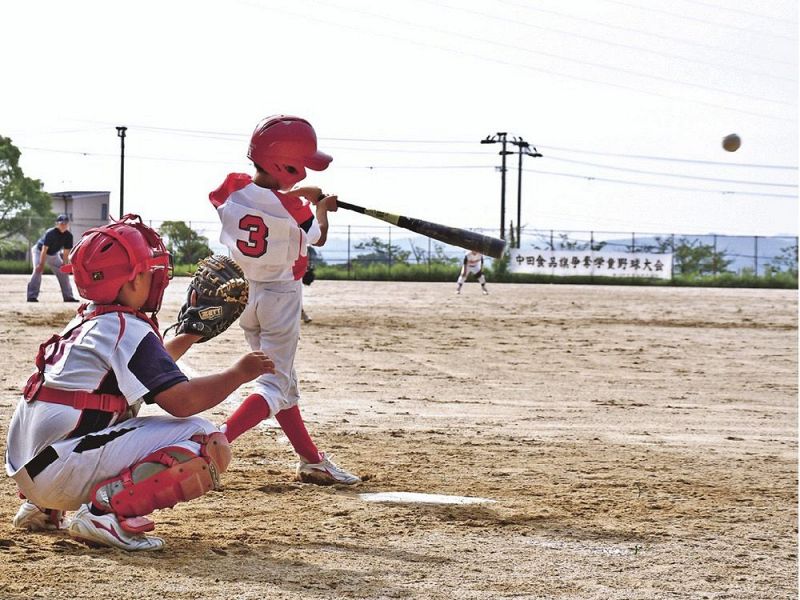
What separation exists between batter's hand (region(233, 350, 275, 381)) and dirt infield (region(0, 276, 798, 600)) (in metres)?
0.68

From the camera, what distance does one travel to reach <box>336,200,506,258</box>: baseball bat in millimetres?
6184

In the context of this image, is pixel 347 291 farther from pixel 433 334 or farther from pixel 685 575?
pixel 685 575

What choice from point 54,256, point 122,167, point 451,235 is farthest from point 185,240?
point 451,235

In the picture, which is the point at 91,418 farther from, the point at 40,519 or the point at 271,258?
the point at 271,258

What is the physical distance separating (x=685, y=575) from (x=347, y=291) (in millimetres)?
25482

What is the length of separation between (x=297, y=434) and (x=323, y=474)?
0.26m

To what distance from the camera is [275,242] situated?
5207 millimetres

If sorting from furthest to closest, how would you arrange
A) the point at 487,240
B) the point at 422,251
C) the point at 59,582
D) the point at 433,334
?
the point at 422,251
the point at 433,334
the point at 487,240
the point at 59,582

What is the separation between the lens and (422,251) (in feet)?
161

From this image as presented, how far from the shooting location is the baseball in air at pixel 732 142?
14172mm

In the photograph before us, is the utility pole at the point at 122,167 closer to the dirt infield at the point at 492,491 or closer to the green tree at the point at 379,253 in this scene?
the green tree at the point at 379,253

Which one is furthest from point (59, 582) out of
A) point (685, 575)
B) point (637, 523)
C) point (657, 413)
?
point (657, 413)

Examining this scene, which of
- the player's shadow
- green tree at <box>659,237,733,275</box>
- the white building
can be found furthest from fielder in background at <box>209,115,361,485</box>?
the white building

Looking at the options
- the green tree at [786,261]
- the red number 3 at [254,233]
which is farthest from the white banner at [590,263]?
the red number 3 at [254,233]
